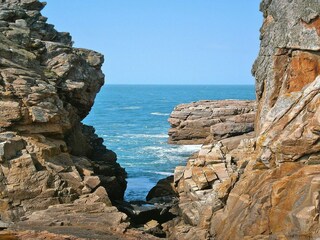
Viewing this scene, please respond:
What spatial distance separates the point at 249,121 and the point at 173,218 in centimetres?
2437

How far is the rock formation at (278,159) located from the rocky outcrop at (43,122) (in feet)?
22.3

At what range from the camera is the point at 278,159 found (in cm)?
2525

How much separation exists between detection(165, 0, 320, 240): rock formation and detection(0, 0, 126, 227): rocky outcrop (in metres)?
6.81

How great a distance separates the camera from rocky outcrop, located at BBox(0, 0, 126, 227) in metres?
31.1

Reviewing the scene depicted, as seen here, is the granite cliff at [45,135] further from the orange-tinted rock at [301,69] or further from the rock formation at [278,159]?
the orange-tinted rock at [301,69]

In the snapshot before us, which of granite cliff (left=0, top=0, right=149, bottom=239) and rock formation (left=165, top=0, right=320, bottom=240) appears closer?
rock formation (left=165, top=0, right=320, bottom=240)

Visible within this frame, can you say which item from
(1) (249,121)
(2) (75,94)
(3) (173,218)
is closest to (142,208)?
(3) (173,218)

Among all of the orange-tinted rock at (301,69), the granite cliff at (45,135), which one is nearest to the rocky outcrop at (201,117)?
the granite cliff at (45,135)

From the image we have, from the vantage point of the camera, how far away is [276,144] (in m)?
25.4

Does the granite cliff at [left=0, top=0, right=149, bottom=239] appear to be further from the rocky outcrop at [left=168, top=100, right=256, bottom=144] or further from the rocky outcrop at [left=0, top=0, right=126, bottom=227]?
the rocky outcrop at [left=168, top=100, right=256, bottom=144]

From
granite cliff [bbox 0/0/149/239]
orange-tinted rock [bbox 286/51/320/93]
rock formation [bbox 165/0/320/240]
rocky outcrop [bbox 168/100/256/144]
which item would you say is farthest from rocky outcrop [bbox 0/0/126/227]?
rocky outcrop [bbox 168/100/256/144]

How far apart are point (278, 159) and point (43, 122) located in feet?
55.4

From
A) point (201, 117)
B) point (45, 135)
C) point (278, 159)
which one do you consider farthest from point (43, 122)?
point (201, 117)

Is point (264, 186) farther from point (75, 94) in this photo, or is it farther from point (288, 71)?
point (75, 94)
